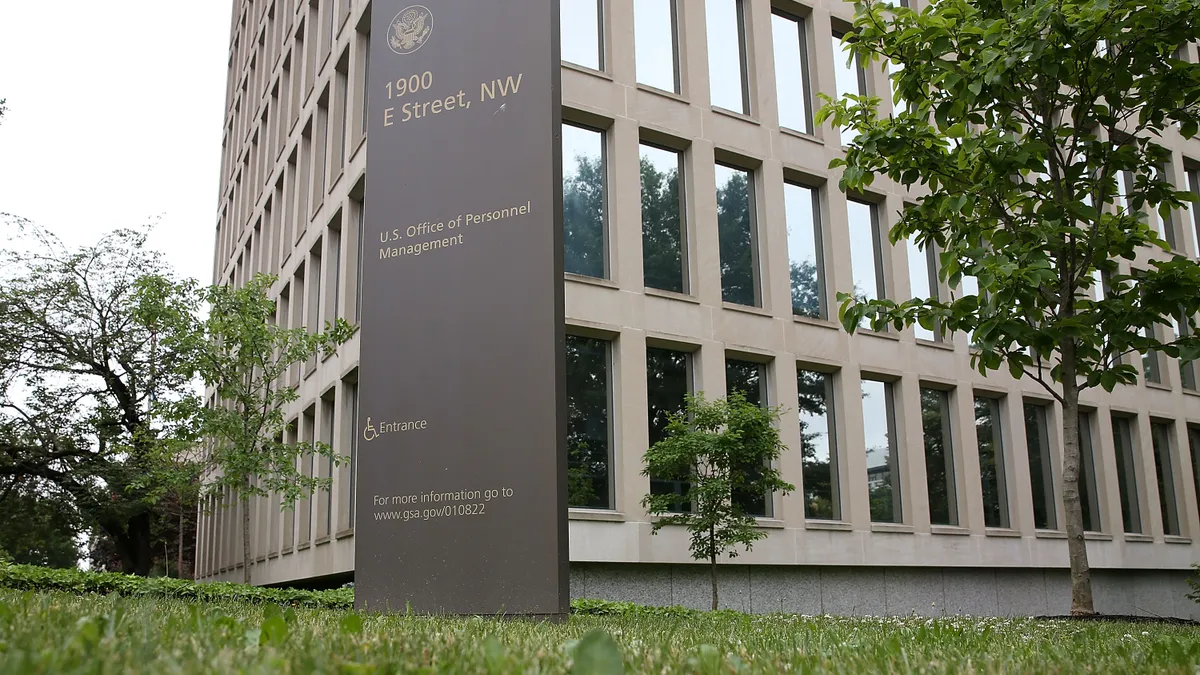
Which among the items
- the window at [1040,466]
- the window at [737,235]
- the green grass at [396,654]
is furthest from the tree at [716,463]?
the green grass at [396,654]

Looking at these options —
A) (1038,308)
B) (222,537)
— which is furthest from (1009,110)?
(222,537)

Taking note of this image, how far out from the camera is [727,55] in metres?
24.5

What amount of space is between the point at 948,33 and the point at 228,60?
49.7 metres

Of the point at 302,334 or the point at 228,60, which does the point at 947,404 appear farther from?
the point at 228,60

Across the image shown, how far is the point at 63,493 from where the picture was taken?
41594 millimetres

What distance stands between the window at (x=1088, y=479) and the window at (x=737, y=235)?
11.8 m

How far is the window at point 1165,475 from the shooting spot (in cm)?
3144

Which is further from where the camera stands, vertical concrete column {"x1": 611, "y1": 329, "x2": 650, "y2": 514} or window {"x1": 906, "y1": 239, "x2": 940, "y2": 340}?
window {"x1": 906, "y1": 239, "x2": 940, "y2": 340}

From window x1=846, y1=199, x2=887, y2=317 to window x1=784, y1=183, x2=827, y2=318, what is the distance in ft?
3.27

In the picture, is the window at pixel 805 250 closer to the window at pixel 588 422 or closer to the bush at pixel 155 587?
the window at pixel 588 422

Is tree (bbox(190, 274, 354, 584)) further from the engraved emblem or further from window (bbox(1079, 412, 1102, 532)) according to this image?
window (bbox(1079, 412, 1102, 532))

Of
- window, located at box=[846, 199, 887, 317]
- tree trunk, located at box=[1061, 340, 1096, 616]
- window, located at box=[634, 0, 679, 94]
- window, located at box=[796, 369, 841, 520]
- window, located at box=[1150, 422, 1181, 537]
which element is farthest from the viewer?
window, located at box=[1150, 422, 1181, 537]

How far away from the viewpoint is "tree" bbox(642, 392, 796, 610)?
1755cm

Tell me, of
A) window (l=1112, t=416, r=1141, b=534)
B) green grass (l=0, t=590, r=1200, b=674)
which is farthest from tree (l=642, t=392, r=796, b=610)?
window (l=1112, t=416, r=1141, b=534)
